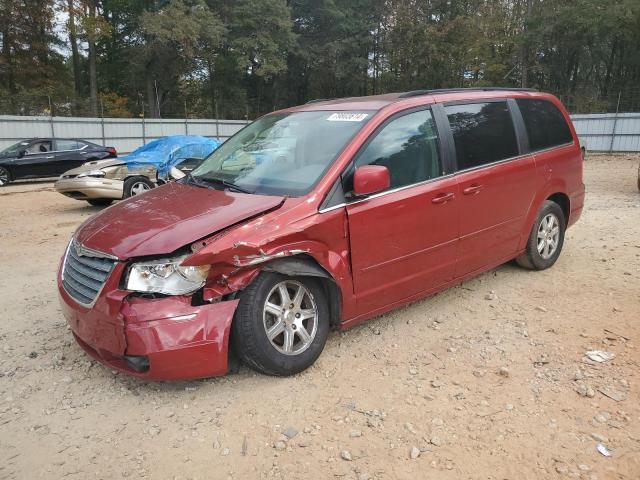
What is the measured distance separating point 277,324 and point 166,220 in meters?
0.94

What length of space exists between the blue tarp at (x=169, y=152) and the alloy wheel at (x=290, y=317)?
7.45 meters

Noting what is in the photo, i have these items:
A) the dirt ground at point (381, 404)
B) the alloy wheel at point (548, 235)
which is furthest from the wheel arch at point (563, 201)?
the dirt ground at point (381, 404)

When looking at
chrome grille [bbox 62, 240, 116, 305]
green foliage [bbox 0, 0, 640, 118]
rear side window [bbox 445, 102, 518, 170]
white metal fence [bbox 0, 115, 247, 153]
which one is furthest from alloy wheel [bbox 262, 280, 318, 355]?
green foliage [bbox 0, 0, 640, 118]

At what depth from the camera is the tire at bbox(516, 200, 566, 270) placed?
16.0 feet

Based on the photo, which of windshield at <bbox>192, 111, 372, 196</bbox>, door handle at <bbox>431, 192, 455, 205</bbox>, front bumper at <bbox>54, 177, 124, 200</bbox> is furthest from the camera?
front bumper at <bbox>54, 177, 124, 200</bbox>

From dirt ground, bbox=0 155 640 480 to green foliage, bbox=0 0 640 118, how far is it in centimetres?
2495

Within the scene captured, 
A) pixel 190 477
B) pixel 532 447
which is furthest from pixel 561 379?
pixel 190 477

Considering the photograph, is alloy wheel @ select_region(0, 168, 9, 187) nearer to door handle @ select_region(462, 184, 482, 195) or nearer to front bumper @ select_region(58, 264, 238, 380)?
front bumper @ select_region(58, 264, 238, 380)

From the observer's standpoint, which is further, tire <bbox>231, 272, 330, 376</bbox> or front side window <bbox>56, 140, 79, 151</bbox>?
front side window <bbox>56, 140, 79, 151</bbox>

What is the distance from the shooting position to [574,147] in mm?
5215

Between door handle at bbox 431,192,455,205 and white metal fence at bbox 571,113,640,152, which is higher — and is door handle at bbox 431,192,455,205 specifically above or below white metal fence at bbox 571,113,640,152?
below

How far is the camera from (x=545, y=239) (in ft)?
16.5

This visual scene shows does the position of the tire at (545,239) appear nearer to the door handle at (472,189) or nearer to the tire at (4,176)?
the door handle at (472,189)

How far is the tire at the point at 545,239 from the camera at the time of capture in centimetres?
488
